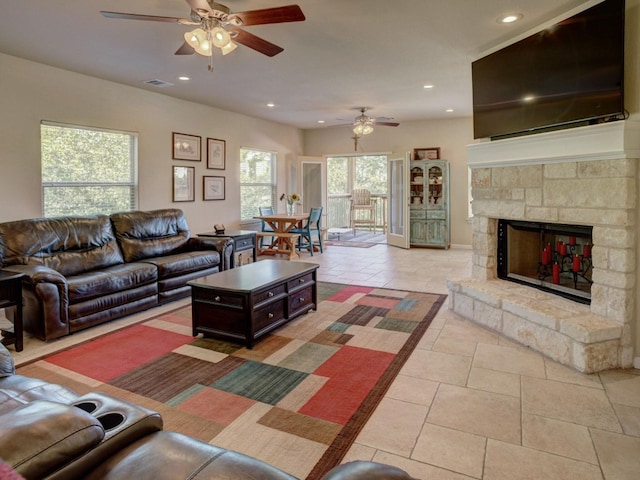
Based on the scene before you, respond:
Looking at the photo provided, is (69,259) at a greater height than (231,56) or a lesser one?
lesser

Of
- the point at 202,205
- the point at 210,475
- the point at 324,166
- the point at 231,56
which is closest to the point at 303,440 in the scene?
the point at 210,475

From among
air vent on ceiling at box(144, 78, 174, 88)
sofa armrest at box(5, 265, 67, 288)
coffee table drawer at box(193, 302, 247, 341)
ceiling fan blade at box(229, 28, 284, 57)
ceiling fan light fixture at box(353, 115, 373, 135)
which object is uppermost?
air vent on ceiling at box(144, 78, 174, 88)

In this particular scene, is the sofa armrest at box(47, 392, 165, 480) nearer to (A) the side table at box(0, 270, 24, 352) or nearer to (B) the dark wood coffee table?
(B) the dark wood coffee table

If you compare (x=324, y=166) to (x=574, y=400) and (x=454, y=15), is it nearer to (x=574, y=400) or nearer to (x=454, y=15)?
(x=454, y=15)

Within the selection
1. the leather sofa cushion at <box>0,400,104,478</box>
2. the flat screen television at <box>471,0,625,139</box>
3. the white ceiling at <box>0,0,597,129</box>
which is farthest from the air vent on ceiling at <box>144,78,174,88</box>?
the leather sofa cushion at <box>0,400,104,478</box>

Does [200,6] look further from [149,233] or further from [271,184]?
[271,184]

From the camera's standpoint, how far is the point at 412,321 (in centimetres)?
391

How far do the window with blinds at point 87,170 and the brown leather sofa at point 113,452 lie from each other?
446cm

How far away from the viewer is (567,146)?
10.2ft

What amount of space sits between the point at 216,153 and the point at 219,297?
14.3ft

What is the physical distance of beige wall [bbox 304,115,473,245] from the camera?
8430mm

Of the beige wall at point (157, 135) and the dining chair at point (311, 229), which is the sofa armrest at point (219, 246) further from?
the dining chair at point (311, 229)

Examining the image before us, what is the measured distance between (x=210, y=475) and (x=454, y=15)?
3.65 metres

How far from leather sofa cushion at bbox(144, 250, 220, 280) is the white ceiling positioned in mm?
2156
